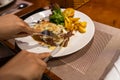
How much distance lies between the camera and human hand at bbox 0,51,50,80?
57 centimetres

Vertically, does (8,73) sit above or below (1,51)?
above

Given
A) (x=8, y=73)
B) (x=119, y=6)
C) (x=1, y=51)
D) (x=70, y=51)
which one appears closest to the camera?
(x=8, y=73)

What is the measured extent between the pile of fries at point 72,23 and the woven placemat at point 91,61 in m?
0.07

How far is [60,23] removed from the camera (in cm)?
90

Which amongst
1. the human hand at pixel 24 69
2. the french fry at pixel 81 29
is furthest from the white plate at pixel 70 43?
the human hand at pixel 24 69

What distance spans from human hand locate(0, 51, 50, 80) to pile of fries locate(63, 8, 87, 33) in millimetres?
273

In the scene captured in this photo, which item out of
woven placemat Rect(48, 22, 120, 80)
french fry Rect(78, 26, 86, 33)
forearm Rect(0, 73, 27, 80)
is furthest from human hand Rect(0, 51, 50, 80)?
french fry Rect(78, 26, 86, 33)

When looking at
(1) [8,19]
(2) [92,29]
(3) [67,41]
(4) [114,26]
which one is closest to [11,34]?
(1) [8,19]

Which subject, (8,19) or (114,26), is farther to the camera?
(114,26)

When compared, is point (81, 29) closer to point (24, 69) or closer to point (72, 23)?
point (72, 23)

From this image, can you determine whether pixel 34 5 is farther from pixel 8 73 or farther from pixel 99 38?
pixel 8 73

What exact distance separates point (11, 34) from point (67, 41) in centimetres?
22

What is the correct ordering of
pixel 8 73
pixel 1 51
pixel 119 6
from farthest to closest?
pixel 119 6 < pixel 1 51 < pixel 8 73

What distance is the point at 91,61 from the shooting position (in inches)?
28.8
